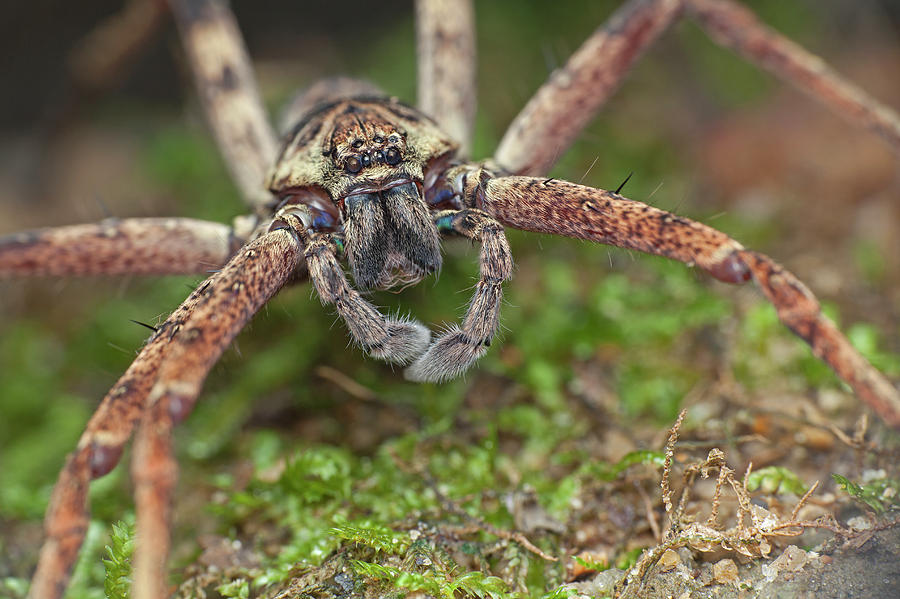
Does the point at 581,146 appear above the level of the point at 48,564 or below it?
above

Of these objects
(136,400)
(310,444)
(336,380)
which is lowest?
(310,444)

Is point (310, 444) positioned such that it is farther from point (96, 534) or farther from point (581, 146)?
point (581, 146)

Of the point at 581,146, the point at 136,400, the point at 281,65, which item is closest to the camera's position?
the point at 136,400

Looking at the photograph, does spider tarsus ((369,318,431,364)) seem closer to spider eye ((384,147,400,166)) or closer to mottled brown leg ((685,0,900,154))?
spider eye ((384,147,400,166))

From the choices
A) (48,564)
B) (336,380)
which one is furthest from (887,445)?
(48,564)

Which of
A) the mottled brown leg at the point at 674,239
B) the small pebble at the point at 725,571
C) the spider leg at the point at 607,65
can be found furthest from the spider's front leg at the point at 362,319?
the spider leg at the point at 607,65

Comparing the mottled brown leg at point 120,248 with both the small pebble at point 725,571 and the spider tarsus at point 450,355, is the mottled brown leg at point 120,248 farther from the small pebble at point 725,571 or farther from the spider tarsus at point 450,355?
the small pebble at point 725,571

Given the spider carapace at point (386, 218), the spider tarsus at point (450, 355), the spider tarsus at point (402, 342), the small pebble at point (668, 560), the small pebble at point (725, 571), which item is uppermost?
the spider carapace at point (386, 218)
